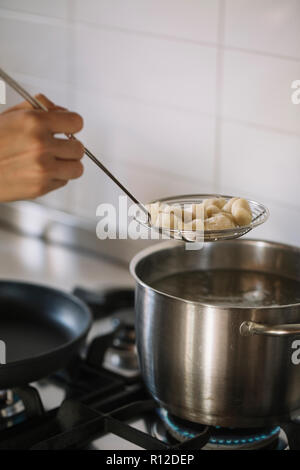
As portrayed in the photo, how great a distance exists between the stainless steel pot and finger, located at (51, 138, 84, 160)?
5.6 inches

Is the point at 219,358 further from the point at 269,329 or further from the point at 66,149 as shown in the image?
the point at 66,149

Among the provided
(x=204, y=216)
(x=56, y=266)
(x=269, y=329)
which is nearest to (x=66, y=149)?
(x=204, y=216)

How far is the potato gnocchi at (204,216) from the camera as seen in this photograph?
2.41 feet

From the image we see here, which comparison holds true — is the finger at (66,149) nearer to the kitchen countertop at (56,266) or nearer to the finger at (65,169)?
the finger at (65,169)

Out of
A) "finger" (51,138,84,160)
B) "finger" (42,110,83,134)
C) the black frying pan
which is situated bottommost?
the black frying pan

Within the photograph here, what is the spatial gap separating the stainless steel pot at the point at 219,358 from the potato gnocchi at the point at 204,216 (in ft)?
0.23

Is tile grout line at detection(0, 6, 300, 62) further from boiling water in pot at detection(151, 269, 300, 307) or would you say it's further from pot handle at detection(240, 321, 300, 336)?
pot handle at detection(240, 321, 300, 336)

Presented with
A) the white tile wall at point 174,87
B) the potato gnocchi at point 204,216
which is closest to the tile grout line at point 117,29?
the white tile wall at point 174,87

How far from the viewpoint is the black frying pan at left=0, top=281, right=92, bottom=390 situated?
91 centimetres

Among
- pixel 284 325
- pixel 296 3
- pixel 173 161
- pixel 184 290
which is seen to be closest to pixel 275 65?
pixel 296 3

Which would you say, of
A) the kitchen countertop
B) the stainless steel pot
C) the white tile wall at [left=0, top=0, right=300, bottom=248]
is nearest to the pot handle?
the stainless steel pot

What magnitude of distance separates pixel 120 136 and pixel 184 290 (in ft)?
1.59

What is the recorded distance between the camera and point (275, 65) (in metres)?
1.00

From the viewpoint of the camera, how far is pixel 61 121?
0.70m
